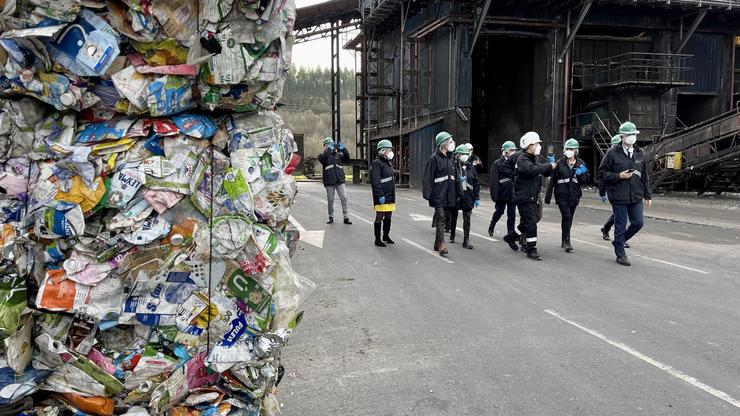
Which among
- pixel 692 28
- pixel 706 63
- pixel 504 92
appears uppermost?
pixel 692 28

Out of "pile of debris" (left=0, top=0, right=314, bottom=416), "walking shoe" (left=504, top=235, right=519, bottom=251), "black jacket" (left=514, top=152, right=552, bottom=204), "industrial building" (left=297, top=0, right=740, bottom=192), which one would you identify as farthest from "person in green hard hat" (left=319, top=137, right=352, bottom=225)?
"industrial building" (left=297, top=0, right=740, bottom=192)

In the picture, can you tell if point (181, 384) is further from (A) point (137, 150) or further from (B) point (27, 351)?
(A) point (137, 150)

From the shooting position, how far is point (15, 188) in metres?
2.69

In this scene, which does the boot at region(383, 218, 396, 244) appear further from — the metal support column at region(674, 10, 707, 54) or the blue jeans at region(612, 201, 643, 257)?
the metal support column at region(674, 10, 707, 54)

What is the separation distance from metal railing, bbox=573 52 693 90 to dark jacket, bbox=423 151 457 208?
58.1ft

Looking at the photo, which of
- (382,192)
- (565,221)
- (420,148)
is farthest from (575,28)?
(382,192)

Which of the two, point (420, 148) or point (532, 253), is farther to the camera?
point (420, 148)

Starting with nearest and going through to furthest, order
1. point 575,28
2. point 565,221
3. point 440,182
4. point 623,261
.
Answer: point 623,261, point 440,182, point 565,221, point 575,28

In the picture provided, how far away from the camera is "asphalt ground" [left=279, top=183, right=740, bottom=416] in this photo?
12.1 ft

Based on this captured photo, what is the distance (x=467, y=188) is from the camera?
998 centimetres

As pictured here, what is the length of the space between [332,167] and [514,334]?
8343 mm

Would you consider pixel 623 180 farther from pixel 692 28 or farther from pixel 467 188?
pixel 692 28

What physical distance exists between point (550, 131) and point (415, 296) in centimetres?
2001

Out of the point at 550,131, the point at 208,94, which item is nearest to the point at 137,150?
the point at 208,94
